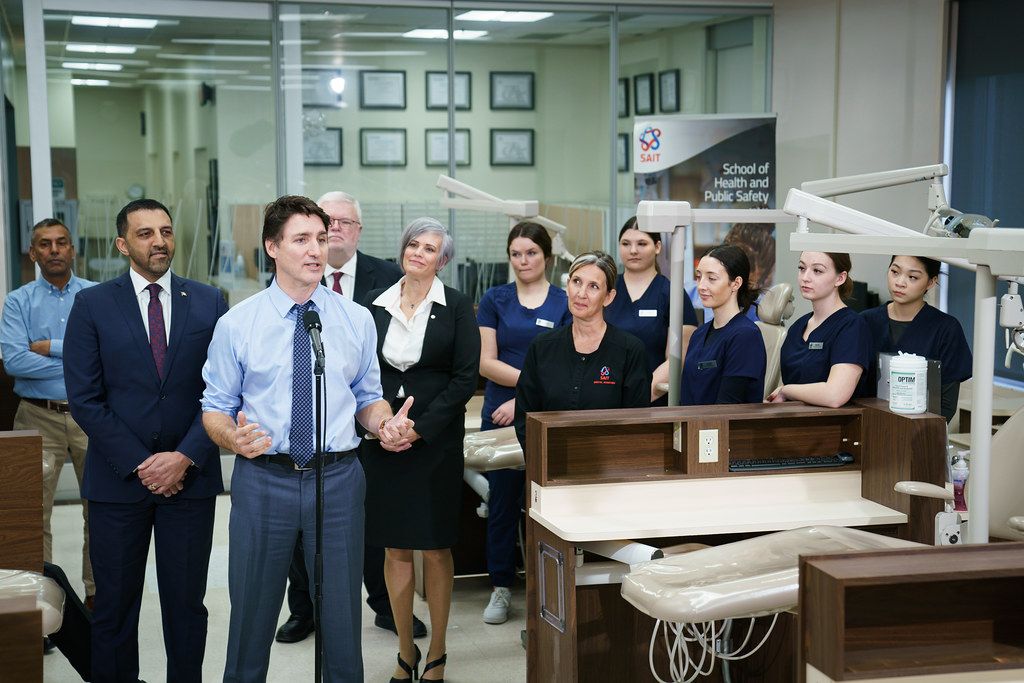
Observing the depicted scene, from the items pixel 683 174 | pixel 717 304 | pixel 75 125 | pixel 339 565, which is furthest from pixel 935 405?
pixel 75 125

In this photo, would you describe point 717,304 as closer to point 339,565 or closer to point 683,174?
point 339,565

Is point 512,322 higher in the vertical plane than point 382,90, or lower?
lower

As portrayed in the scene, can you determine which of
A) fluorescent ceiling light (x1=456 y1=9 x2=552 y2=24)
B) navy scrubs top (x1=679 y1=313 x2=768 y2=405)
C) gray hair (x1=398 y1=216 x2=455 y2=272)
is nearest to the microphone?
gray hair (x1=398 y1=216 x2=455 y2=272)

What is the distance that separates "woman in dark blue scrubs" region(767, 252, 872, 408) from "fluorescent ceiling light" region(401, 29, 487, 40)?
371cm

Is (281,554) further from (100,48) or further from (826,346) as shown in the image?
(100,48)

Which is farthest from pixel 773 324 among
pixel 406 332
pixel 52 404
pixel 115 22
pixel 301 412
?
pixel 115 22

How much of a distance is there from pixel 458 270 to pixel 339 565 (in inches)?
166

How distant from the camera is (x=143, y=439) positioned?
3.16 meters

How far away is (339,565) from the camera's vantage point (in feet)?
9.45

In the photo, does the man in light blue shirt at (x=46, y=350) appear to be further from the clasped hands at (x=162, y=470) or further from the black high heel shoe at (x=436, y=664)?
the black high heel shoe at (x=436, y=664)

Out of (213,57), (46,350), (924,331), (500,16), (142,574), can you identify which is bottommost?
(142,574)

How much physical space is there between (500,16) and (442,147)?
2.99ft

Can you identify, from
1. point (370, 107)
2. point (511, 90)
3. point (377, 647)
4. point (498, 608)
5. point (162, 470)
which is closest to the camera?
point (162, 470)

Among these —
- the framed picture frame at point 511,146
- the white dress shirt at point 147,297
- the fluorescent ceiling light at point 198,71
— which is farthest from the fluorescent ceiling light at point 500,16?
the white dress shirt at point 147,297
